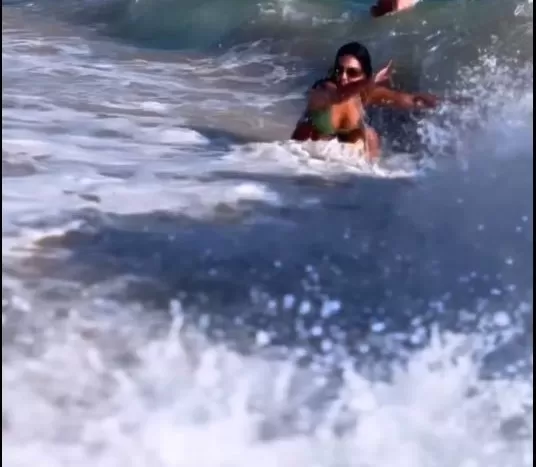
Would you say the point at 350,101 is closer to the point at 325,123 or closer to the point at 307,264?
the point at 325,123

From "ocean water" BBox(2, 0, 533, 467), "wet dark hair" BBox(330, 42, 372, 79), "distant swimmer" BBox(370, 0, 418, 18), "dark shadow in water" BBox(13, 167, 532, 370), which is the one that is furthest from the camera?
"distant swimmer" BBox(370, 0, 418, 18)

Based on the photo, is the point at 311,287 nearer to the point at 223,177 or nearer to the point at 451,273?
the point at 451,273

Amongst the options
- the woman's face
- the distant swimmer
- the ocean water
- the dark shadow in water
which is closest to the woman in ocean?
the woman's face

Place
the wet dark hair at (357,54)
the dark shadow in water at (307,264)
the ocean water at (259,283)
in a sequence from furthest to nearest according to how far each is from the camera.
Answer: the wet dark hair at (357,54) < the dark shadow in water at (307,264) < the ocean water at (259,283)

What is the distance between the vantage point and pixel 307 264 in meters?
4.22

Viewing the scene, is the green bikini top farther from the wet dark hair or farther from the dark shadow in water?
the dark shadow in water

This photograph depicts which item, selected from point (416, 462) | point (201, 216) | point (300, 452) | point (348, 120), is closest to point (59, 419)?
point (300, 452)

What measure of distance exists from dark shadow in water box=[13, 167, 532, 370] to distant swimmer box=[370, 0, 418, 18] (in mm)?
4746

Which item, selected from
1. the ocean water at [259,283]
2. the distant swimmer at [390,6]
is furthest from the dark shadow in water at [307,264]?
the distant swimmer at [390,6]

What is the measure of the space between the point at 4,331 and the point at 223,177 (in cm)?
199

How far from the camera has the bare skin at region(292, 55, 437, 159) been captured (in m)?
5.67

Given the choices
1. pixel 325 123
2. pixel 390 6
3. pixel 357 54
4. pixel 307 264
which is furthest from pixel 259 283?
pixel 390 6

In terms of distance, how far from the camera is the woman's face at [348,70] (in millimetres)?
5668

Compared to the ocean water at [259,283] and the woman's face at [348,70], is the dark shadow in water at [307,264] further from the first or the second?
the woman's face at [348,70]
